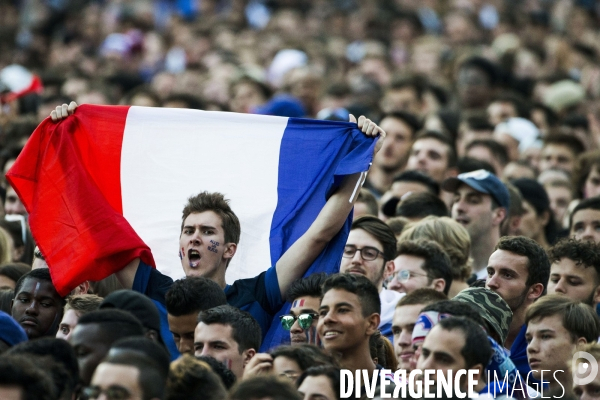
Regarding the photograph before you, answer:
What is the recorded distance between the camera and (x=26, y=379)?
18.4 feet

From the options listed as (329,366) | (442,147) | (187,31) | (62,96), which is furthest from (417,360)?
(187,31)

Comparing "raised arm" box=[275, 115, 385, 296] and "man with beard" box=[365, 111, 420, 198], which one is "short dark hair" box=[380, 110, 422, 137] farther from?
"raised arm" box=[275, 115, 385, 296]

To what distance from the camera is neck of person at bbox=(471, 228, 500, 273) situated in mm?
10141

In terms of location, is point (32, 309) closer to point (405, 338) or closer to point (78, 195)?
point (78, 195)

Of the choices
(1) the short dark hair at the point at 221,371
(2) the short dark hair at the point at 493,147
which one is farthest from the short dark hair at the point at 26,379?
(2) the short dark hair at the point at 493,147

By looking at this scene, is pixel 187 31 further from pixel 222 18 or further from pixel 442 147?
pixel 442 147

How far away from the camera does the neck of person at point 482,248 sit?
10.1 meters

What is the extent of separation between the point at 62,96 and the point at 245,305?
835 centimetres

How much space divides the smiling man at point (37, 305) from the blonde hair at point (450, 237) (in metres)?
2.56

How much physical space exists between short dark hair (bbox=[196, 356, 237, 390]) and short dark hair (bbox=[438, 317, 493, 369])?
1122mm

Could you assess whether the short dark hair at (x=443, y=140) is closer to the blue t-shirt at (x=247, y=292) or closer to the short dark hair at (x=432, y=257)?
the short dark hair at (x=432, y=257)

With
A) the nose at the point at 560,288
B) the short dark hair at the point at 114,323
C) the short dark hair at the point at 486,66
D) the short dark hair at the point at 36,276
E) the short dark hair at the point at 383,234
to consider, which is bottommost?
the short dark hair at the point at 114,323

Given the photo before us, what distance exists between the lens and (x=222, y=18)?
2319 centimetres

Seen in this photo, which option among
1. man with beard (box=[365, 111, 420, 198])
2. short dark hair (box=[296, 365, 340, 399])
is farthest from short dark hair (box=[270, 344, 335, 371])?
man with beard (box=[365, 111, 420, 198])
